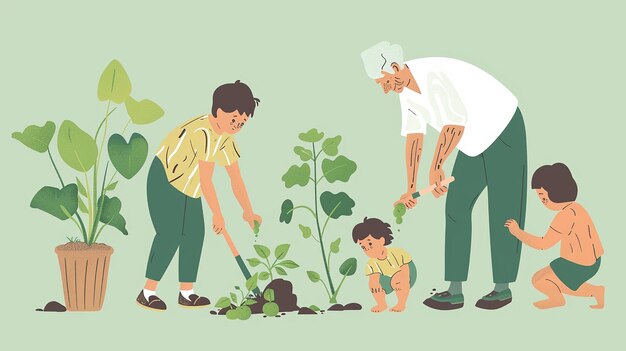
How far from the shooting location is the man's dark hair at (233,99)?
29.2 ft

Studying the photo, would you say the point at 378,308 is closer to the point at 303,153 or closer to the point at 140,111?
the point at 303,153

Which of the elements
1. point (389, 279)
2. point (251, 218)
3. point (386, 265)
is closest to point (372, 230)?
point (386, 265)

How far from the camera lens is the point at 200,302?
9016mm

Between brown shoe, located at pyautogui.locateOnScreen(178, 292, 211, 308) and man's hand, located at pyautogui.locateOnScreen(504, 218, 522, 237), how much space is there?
2273 mm

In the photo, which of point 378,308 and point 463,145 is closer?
point 378,308

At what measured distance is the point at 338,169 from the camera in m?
9.08

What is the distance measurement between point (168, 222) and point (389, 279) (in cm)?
166

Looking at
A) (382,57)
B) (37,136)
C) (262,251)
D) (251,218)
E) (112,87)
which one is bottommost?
(262,251)

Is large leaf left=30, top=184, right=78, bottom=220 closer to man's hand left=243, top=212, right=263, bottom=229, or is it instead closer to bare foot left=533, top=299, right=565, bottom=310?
man's hand left=243, top=212, right=263, bottom=229

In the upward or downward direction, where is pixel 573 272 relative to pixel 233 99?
downward

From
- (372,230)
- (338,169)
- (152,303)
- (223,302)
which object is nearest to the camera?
(223,302)

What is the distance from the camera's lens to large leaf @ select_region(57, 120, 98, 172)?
8.93 meters

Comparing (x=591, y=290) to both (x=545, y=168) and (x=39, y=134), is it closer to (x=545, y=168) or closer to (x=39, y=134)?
(x=545, y=168)

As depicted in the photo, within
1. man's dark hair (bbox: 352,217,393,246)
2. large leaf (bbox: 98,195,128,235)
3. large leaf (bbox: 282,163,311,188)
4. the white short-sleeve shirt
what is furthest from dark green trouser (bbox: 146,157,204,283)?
the white short-sleeve shirt
